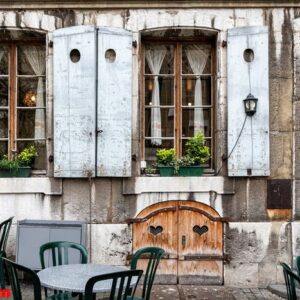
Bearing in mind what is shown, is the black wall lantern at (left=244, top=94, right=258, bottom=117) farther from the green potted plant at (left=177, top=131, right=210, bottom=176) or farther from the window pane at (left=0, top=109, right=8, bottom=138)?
the window pane at (left=0, top=109, right=8, bottom=138)

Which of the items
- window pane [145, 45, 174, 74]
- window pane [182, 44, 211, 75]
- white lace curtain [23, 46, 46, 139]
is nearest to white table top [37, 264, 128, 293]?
white lace curtain [23, 46, 46, 139]

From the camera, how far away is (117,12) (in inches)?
285

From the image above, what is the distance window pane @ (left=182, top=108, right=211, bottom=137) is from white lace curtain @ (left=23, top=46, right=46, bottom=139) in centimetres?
212

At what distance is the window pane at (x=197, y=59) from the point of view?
7.63 m

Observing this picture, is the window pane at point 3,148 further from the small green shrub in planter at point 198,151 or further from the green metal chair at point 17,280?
the green metal chair at point 17,280

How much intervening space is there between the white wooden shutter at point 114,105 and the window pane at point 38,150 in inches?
37.2

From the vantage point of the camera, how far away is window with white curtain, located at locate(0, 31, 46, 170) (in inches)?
298

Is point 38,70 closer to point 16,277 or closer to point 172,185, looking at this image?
point 172,185

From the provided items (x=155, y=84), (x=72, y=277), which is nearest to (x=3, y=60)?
(x=155, y=84)

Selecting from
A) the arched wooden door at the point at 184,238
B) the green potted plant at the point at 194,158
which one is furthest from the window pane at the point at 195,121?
the arched wooden door at the point at 184,238

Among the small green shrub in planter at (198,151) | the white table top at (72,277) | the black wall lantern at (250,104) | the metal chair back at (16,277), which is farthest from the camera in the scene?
the small green shrub in planter at (198,151)

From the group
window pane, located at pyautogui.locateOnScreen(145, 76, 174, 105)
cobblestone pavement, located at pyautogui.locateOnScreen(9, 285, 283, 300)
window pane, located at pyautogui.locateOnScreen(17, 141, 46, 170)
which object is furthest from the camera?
window pane, located at pyautogui.locateOnScreen(145, 76, 174, 105)

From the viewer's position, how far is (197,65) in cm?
763

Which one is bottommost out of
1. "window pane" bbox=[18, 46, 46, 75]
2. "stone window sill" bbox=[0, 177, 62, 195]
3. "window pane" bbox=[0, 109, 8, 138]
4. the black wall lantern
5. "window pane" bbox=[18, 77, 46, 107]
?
"stone window sill" bbox=[0, 177, 62, 195]
